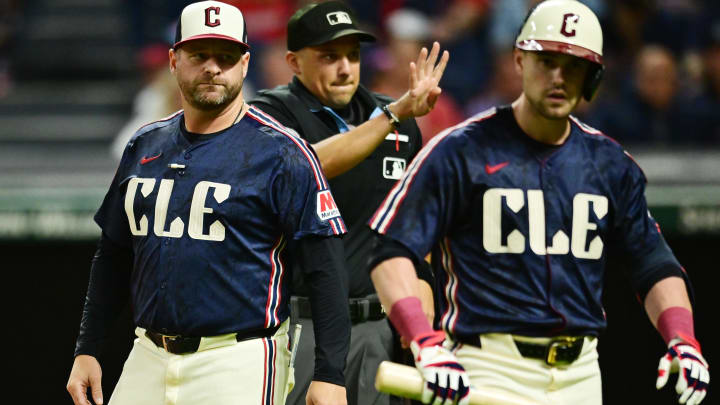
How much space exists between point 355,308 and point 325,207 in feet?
2.33

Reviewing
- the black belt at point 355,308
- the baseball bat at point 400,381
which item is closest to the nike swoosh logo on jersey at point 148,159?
the black belt at point 355,308

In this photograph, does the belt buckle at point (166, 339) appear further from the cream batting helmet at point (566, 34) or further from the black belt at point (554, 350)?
the cream batting helmet at point (566, 34)

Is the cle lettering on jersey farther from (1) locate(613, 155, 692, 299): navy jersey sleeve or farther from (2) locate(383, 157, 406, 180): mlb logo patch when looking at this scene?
(1) locate(613, 155, 692, 299): navy jersey sleeve

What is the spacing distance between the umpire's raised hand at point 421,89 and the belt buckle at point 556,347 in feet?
3.07

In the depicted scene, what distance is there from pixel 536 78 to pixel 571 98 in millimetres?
116

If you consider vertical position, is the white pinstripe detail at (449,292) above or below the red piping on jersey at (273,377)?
above

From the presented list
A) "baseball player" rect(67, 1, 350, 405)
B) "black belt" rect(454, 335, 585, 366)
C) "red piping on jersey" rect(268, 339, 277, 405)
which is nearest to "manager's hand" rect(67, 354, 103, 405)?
"baseball player" rect(67, 1, 350, 405)

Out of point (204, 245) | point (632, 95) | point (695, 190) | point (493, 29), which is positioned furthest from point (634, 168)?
point (493, 29)

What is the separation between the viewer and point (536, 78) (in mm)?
3098

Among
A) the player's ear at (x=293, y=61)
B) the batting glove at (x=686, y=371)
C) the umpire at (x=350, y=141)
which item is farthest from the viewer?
the player's ear at (x=293, y=61)

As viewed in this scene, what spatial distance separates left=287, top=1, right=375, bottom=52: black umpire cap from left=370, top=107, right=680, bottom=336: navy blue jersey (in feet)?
3.17

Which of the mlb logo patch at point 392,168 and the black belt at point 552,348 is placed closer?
the black belt at point 552,348

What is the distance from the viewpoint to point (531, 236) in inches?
120

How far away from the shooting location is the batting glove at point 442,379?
2.70m
